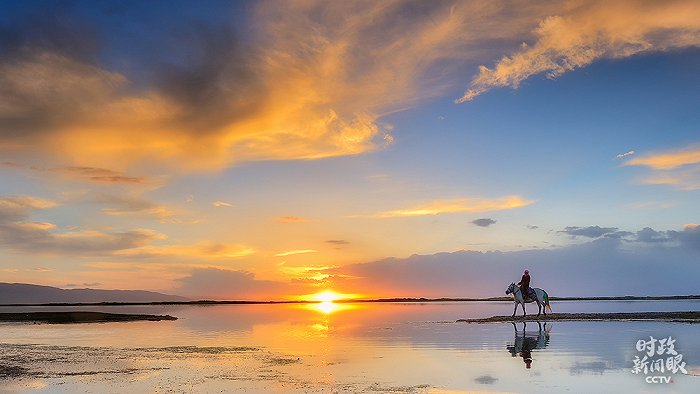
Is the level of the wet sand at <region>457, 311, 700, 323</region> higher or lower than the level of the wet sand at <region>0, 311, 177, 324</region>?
higher

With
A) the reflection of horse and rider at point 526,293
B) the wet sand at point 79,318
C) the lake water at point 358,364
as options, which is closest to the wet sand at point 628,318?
the reflection of horse and rider at point 526,293

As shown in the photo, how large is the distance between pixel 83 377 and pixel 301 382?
29.2 feet

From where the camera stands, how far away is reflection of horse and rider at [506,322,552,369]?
2745 cm

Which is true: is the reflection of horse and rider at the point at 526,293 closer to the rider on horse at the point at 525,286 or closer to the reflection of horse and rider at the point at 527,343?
the rider on horse at the point at 525,286

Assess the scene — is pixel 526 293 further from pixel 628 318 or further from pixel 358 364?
pixel 358 364

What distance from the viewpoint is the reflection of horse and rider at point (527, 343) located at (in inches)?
1081

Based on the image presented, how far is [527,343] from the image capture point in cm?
3316

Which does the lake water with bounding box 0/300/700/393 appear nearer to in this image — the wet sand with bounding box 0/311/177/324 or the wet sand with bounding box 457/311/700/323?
the wet sand with bounding box 457/311/700/323

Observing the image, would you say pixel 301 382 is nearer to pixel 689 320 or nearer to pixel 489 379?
pixel 489 379

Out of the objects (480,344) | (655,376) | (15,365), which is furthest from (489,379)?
(15,365)

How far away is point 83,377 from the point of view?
76.3ft

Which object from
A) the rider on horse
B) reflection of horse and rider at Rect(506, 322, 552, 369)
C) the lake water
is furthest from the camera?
the rider on horse

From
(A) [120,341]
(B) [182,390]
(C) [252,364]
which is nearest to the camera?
(B) [182,390]

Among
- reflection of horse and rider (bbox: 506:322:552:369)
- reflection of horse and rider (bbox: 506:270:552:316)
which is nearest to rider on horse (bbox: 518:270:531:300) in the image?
reflection of horse and rider (bbox: 506:270:552:316)
